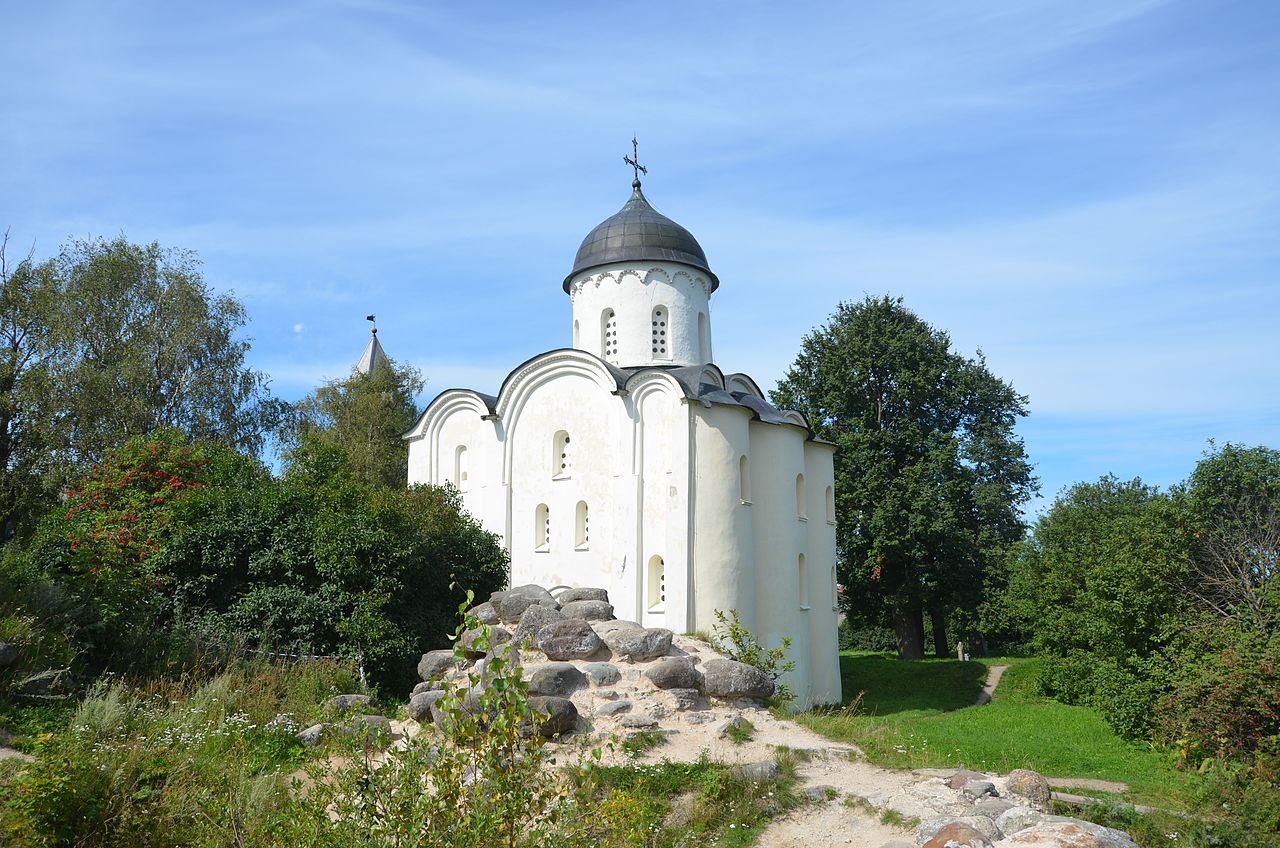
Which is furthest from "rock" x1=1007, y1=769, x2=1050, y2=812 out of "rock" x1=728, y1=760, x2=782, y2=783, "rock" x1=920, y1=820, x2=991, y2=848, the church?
the church

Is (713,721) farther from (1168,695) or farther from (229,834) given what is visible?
(1168,695)

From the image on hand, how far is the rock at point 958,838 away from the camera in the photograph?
23.5 feet

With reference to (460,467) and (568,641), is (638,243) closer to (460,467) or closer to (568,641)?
(460,467)

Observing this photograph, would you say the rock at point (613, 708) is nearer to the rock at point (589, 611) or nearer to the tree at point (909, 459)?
the rock at point (589, 611)

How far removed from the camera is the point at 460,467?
71.2ft

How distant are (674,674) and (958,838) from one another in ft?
15.0

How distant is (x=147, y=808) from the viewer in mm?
6398

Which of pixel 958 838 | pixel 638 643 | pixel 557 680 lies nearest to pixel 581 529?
pixel 638 643

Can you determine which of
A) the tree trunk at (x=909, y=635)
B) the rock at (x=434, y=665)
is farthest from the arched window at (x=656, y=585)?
the tree trunk at (x=909, y=635)

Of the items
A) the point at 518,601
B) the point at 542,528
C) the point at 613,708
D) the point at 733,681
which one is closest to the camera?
the point at 613,708

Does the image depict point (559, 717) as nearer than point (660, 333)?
Yes

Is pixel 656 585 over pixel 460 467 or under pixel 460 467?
under

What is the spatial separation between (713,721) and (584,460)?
9.41 meters

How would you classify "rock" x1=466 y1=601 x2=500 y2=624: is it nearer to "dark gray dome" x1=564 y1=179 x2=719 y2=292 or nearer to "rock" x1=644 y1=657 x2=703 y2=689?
"rock" x1=644 y1=657 x2=703 y2=689
